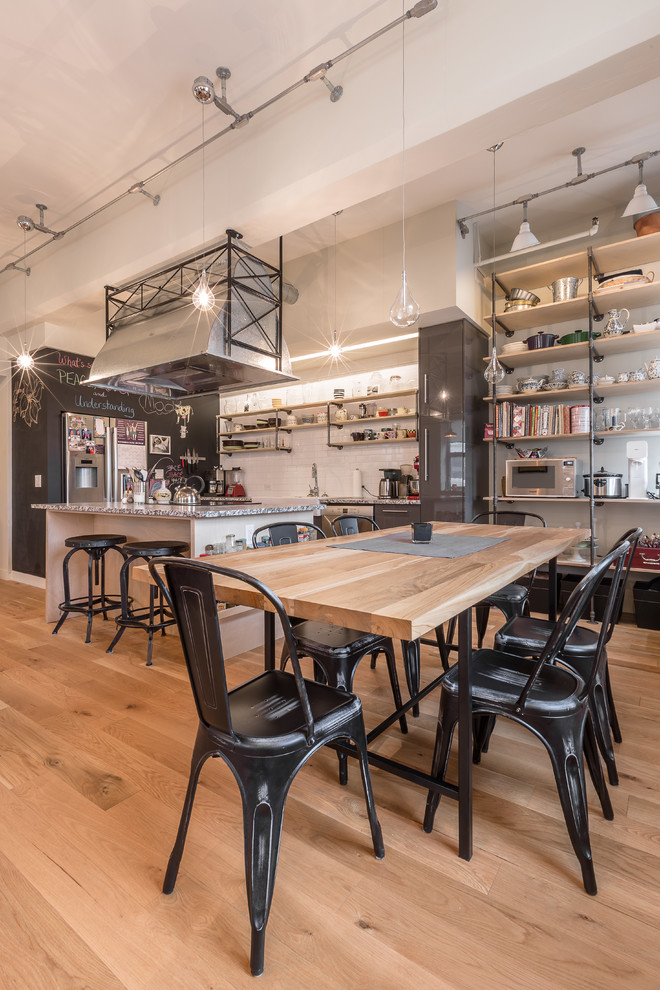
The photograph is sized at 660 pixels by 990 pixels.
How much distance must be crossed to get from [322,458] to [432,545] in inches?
161

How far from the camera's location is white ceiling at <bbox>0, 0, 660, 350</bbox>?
229cm

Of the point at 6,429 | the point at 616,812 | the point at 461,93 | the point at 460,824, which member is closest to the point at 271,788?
the point at 460,824

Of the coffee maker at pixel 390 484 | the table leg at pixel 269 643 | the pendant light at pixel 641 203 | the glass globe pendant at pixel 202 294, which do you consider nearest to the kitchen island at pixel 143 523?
the table leg at pixel 269 643

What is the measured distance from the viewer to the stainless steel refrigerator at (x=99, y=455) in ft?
17.2

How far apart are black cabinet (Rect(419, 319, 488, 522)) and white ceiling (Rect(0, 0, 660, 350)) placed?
3.65ft

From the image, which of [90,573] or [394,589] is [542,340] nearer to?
[394,589]

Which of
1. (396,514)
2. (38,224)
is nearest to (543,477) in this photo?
(396,514)

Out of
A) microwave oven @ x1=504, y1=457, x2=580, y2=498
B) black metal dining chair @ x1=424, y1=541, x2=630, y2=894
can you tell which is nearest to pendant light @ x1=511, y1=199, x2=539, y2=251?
microwave oven @ x1=504, y1=457, x2=580, y2=498

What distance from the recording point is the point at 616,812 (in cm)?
156

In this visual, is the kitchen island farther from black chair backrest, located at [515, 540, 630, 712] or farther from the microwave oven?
black chair backrest, located at [515, 540, 630, 712]

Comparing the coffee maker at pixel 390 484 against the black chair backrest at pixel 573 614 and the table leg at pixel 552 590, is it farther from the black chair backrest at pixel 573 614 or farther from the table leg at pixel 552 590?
the black chair backrest at pixel 573 614

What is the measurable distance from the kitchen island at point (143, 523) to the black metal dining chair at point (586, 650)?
5.88ft

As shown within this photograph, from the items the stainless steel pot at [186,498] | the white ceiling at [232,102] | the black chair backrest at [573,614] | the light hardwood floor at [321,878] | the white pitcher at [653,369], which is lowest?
the light hardwood floor at [321,878]

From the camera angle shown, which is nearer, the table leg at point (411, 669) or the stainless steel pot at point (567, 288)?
the table leg at point (411, 669)
